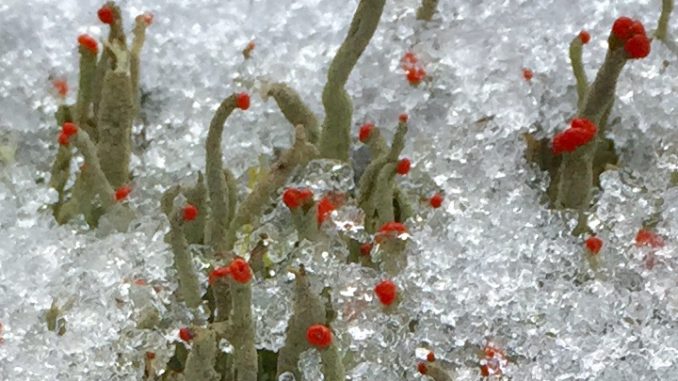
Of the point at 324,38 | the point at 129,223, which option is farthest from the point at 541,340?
the point at 324,38

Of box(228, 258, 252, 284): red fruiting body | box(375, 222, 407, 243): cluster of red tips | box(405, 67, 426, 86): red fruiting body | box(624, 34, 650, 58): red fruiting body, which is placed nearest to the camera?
box(228, 258, 252, 284): red fruiting body

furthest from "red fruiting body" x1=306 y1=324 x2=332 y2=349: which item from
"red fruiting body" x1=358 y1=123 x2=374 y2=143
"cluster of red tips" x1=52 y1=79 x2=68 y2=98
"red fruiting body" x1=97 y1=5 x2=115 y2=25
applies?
"cluster of red tips" x1=52 y1=79 x2=68 y2=98

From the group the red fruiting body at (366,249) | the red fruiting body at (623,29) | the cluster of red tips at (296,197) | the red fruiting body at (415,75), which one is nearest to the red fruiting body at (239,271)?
the cluster of red tips at (296,197)

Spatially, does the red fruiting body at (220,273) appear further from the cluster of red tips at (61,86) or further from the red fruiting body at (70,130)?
the cluster of red tips at (61,86)

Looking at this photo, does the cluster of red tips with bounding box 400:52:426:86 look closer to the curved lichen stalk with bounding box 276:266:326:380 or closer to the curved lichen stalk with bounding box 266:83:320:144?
the curved lichen stalk with bounding box 266:83:320:144

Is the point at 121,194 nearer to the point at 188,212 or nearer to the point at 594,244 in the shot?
the point at 188,212

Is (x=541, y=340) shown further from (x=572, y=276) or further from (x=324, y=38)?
(x=324, y=38)
